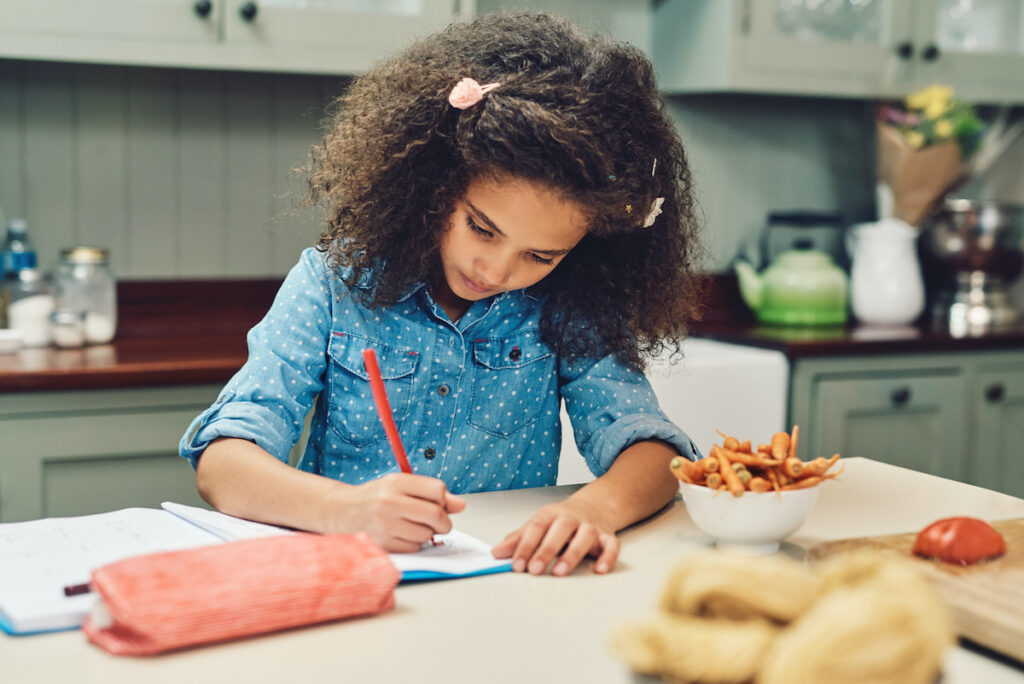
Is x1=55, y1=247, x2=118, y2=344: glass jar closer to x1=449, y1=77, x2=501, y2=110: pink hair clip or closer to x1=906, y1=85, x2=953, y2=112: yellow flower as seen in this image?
x1=449, y1=77, x2=501, y2=110: pink hair clip

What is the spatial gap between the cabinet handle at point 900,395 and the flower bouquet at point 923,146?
592 mm

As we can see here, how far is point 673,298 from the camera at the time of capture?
4.42ft

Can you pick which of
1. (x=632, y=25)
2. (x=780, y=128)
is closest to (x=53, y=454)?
(x=632, y=25)

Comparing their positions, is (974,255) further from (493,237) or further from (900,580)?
(900,580)

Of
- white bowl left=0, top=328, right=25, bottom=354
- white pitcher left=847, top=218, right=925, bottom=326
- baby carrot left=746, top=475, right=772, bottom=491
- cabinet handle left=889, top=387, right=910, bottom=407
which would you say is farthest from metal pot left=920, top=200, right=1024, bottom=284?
white bowl left=0, top=328, right=25, bottom=354

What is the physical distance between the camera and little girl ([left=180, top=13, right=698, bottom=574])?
3.37 ft

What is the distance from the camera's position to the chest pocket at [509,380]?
1.31 m

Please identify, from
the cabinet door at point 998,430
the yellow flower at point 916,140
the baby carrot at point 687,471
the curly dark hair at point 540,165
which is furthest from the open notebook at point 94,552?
the yellow flower at point 916,140

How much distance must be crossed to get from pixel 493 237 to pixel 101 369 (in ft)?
3.17

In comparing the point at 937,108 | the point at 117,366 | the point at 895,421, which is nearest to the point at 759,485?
the point at 117,366

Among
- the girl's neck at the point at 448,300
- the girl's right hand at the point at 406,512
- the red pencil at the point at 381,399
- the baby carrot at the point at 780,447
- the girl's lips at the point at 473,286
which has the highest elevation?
the girl's lips at the point at 473,286

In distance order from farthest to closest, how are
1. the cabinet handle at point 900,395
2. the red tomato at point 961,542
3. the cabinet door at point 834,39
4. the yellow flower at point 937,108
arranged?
the yellow flower at point 937,108 < the cabinet door at point 834,39 < the cabinet handle at point 900,395 < the red tomato at point 961,542

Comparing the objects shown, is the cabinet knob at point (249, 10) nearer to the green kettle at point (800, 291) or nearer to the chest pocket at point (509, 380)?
the chest pocket at point (509, 380)

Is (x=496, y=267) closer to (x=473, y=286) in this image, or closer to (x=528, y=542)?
(x=473, y=286)
